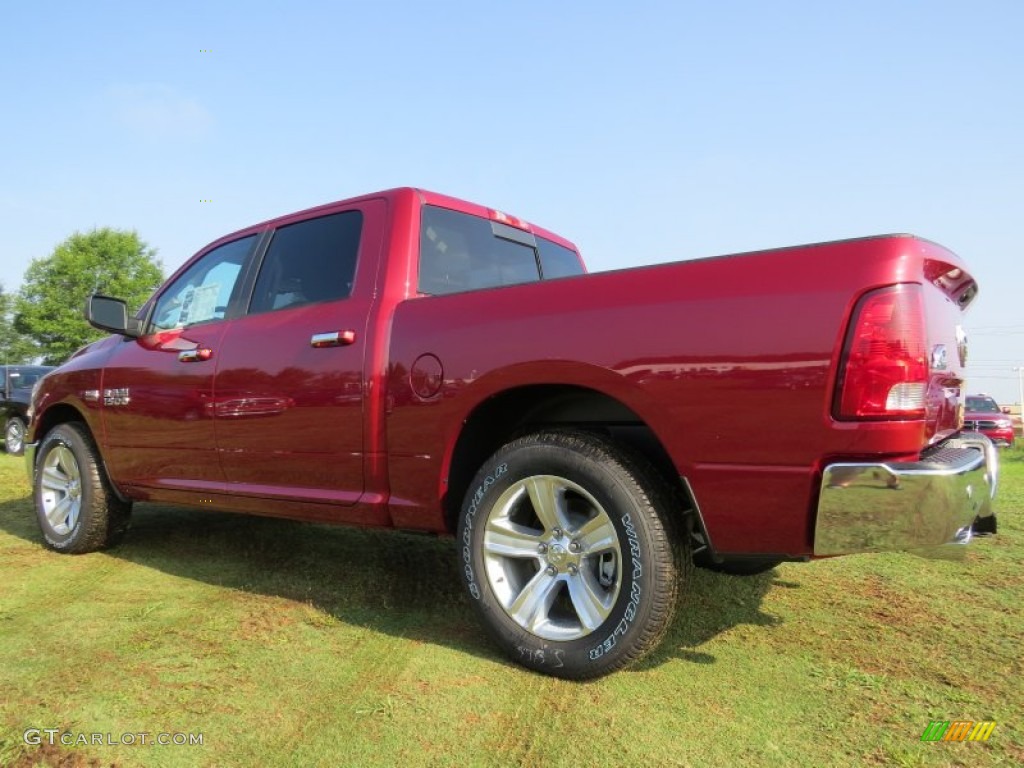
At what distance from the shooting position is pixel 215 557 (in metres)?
4.11

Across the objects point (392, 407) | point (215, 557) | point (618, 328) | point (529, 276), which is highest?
point (529, 276)

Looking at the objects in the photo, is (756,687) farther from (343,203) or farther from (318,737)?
(343,203)

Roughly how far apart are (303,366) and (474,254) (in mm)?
1011

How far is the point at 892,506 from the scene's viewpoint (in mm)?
1873

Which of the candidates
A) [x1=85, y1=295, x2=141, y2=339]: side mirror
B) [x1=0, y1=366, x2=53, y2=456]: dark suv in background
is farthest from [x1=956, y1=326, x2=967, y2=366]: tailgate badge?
[x1=0, y1=366, x2=53, y2=456]: dark suv in background

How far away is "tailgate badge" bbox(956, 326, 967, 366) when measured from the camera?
2.58 metres

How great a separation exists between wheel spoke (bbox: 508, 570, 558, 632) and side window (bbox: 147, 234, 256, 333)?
2312 millimetres

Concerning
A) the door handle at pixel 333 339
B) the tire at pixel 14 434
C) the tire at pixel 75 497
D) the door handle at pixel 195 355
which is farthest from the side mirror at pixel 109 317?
the tire at pixel 14 434

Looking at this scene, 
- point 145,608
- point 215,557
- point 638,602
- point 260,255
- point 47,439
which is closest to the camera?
point 638,602

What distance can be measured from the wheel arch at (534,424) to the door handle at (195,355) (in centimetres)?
160

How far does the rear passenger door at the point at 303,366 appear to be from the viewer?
3.00 meters

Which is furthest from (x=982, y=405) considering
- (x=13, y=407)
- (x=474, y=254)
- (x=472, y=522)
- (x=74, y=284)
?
(x=74, y=284)

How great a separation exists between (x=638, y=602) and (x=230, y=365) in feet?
7.53

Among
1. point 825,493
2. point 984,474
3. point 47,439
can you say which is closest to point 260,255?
point 47,439
